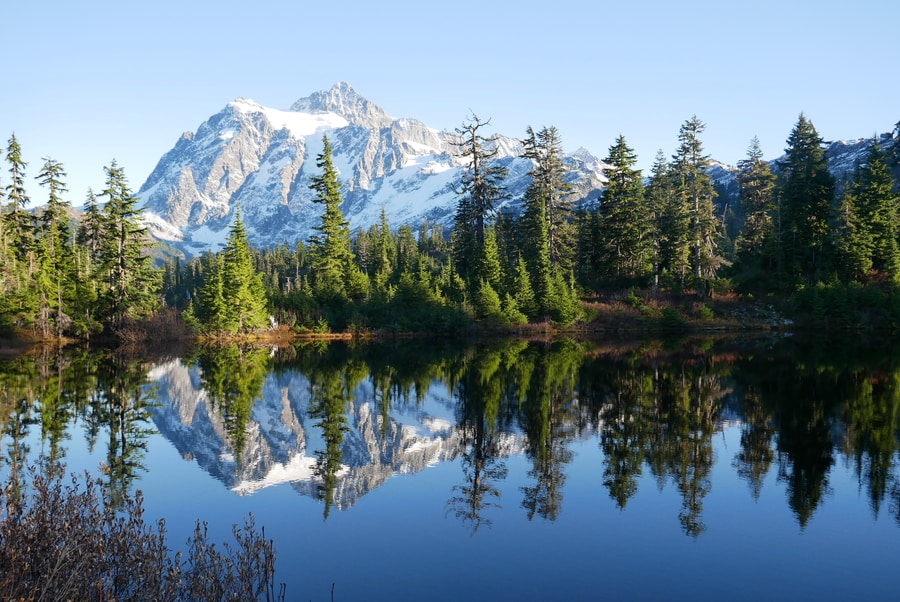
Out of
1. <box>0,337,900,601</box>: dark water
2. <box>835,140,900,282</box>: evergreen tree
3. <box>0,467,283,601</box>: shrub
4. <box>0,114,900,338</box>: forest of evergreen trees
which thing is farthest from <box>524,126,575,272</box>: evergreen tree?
<box>0,467,283,601</box>: shrub

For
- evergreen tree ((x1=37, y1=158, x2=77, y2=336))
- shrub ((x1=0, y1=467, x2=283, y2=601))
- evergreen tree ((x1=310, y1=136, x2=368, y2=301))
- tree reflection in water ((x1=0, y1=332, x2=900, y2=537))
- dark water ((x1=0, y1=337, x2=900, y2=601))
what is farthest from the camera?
evergreen tree ((x1=310, y1=136, x2=368, y2=301))

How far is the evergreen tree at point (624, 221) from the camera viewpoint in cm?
6209

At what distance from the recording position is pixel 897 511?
12.3 metres

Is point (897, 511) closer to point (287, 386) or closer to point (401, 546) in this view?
point (401, 546)

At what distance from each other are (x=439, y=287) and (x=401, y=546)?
5503 cm

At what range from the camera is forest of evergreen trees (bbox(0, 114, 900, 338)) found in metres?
56.4

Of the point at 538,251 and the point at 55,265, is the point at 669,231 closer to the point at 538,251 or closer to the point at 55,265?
the point at 538,251

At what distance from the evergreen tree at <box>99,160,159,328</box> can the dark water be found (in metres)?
25.7

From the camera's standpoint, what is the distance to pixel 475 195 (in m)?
62.1

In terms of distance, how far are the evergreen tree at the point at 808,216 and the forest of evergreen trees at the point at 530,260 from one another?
0.13m

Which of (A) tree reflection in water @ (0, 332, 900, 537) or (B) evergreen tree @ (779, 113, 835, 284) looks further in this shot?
(B) evergreen tree @ (779, 113, 835, 284)

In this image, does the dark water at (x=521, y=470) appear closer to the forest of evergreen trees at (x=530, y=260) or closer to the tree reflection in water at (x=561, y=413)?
the tree reflection in water at (x=561, y=413)

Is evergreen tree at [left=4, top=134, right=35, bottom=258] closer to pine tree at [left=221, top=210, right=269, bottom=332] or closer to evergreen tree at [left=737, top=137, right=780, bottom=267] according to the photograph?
pine tree at [left=221, top=210, right=269, bottom=332]

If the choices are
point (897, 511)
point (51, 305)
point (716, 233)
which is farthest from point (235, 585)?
point (716, 233)
